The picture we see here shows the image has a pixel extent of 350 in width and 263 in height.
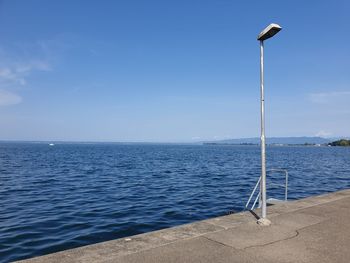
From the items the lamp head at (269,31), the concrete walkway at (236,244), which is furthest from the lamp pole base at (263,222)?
the lamp head at (269,31)

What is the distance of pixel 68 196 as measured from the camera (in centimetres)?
1925

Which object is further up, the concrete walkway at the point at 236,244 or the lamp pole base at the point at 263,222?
the lamp pole base at the point at 263,222

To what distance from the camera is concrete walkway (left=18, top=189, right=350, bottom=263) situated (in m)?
5.47

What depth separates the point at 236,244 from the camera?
20.1 feet

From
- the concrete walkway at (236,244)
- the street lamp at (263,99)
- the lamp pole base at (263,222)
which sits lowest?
the concrete walkway at (236,244)

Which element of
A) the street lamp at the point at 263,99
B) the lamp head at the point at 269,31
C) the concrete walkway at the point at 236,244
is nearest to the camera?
the concrete walkway at the point at 236,244

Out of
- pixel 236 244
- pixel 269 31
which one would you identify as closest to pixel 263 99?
pixel 269 31

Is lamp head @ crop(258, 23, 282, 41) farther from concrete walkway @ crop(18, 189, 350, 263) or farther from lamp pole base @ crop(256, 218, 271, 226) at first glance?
concrete walkway @ crop(18, 189, 350, 263)

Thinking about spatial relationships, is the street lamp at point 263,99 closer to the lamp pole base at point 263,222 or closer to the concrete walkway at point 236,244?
the lamp pole base at point 263,222

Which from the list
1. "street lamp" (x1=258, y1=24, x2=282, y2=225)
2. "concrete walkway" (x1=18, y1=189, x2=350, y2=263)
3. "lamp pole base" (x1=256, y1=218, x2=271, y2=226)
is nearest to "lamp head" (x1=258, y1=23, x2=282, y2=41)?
"street lamp" (x1=258, y1=24, x2=282, y2=225)

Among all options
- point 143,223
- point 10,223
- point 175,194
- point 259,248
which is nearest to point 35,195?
point 10,223

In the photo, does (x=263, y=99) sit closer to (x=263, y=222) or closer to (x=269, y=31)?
(x=269, y=31)

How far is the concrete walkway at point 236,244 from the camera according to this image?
5.47 metres

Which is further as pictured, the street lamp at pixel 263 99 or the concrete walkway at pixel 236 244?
the street lamp at pixel 263 99
